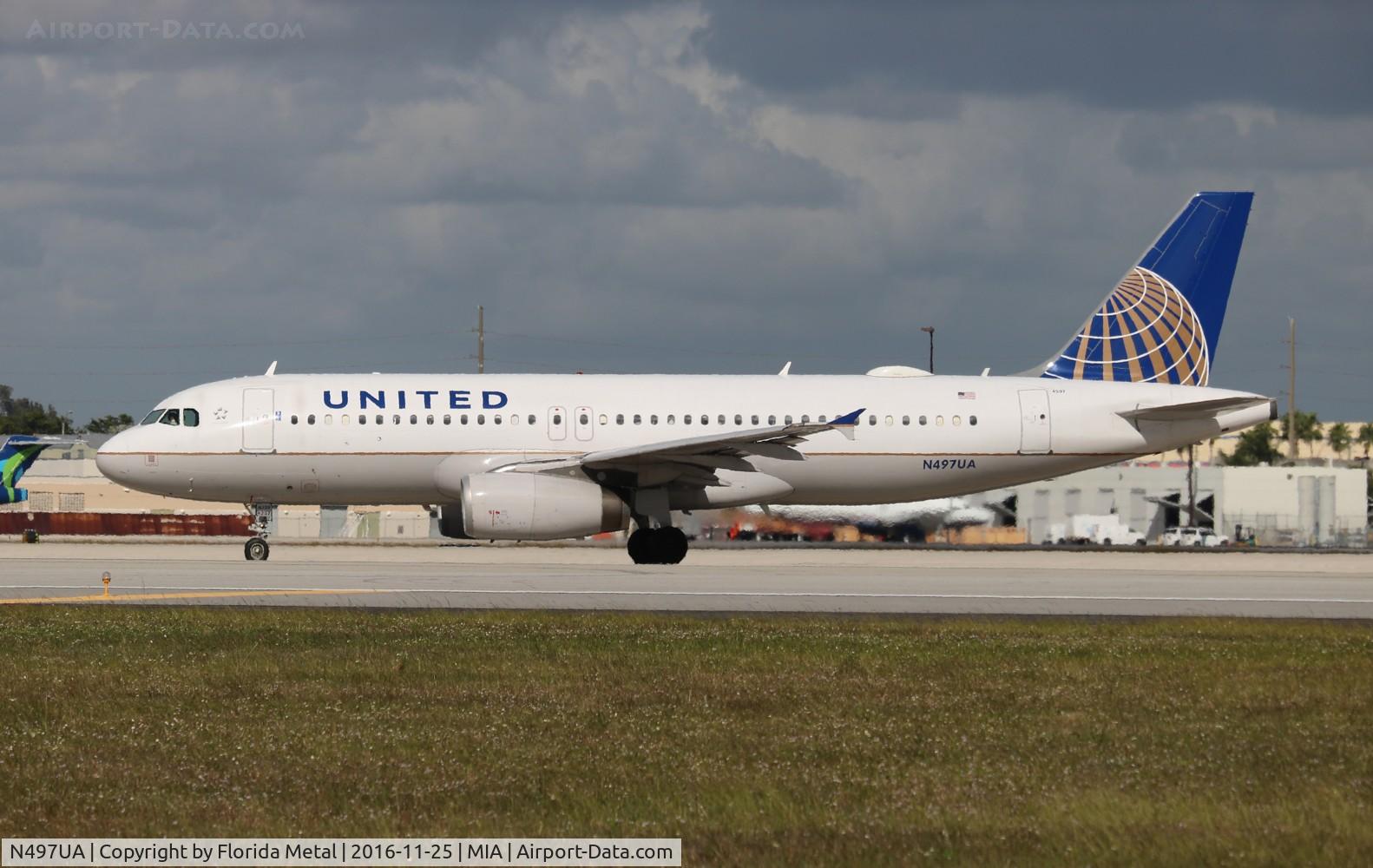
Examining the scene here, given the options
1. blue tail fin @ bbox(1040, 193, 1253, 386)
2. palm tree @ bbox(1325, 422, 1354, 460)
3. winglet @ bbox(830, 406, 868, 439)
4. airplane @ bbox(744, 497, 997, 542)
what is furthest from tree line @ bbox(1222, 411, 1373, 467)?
winglet @ bbox(830, 406, 868, 439)

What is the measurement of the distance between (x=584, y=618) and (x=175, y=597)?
678cm

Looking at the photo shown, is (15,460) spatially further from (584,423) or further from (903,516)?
(903,516)

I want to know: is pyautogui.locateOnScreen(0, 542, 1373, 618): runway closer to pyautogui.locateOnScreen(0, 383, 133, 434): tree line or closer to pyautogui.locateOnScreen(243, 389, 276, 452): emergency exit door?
pyautogui.locateOnScreen(243, 389, 276, 452): emergency exit door

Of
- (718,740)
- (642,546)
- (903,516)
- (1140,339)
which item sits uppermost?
(1140,339)

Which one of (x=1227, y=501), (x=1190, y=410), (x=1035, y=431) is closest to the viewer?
(x=1190, y=410)

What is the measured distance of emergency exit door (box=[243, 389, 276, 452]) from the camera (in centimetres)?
3127

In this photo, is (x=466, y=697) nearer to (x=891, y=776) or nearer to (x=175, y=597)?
(x=891, y=776)

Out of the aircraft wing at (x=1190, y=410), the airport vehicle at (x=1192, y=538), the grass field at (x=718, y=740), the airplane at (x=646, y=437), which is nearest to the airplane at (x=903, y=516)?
the airplane at (x=646, y=437)

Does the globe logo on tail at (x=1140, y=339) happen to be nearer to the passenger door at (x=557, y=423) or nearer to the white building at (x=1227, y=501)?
the passenger door at (x=557, y=423)

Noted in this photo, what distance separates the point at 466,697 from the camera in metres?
12.4

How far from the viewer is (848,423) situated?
29969mm

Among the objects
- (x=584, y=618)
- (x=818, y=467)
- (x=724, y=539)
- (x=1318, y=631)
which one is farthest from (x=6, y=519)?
(x=1318, y=631)

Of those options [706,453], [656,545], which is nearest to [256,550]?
[656,545]

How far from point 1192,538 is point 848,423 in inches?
1353
